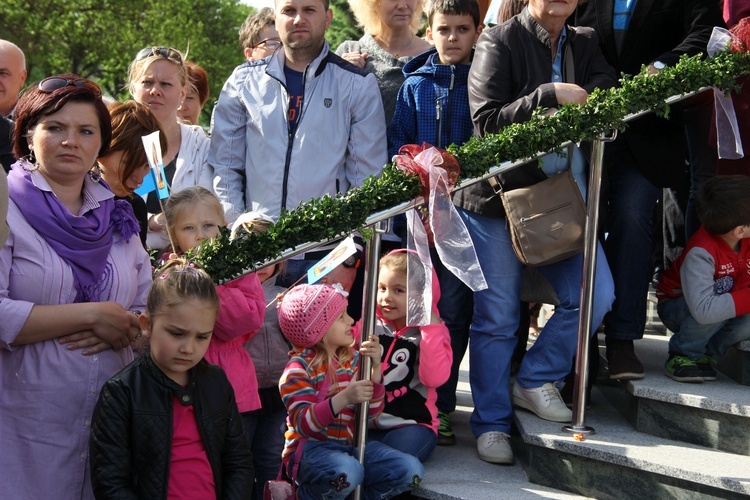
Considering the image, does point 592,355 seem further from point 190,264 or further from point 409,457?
point 190,264

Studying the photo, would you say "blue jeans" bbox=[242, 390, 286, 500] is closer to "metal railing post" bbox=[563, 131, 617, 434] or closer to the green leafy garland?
the green leafy garland

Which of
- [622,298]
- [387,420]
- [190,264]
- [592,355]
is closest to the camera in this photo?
[190,264]

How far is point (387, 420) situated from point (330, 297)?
2.11 ft

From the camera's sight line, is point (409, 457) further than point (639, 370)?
No

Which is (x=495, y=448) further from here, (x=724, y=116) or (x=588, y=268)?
(x=724, y=116)

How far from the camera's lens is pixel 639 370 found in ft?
14.1

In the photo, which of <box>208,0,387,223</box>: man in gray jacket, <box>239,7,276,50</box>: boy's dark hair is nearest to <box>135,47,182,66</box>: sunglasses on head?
<box>208,0,387,223</box>: man in gray jacket

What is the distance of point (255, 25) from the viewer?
6.55 metres

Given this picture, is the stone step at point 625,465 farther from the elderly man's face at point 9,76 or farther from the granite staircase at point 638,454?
the elderly man's face at point 9,76

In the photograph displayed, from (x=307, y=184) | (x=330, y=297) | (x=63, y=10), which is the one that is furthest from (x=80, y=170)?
(x=63, y=10)

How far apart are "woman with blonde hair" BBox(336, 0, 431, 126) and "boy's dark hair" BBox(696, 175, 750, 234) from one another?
171cm

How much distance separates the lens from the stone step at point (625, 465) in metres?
3.57

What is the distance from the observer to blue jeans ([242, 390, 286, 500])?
4215mm

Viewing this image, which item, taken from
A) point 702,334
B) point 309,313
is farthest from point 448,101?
point 702,334
